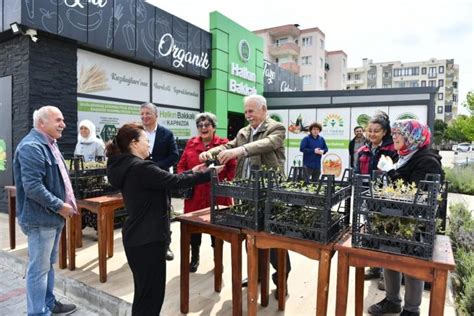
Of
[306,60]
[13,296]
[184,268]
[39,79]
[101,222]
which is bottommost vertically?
[13,296]

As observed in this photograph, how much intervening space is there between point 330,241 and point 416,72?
71045mm

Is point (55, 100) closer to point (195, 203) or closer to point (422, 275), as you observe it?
point (195, 203)

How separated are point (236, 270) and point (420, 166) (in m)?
1.46

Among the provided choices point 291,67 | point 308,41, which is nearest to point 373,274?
point 291,67

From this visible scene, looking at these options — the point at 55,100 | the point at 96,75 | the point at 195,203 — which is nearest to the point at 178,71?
the point at 96,75

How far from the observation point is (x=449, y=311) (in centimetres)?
282

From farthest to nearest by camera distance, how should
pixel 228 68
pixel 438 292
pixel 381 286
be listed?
pixel 228 68
pixel 381 286
pixel 438 292

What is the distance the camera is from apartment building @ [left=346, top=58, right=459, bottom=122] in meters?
61.0

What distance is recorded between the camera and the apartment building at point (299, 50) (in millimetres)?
35531

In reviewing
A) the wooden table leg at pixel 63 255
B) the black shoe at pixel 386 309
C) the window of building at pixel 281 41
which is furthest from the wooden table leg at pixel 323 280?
the window of building at pixel 281 41

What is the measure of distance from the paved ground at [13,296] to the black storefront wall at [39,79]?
9.27ft

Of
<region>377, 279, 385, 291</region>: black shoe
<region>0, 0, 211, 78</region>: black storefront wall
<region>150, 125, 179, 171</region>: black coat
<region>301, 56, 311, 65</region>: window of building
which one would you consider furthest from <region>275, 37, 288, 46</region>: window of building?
<region>377, 279, 385, 291</region>: black shoe

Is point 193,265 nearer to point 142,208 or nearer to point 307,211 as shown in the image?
point 142,208

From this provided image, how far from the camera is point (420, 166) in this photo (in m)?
2.33
